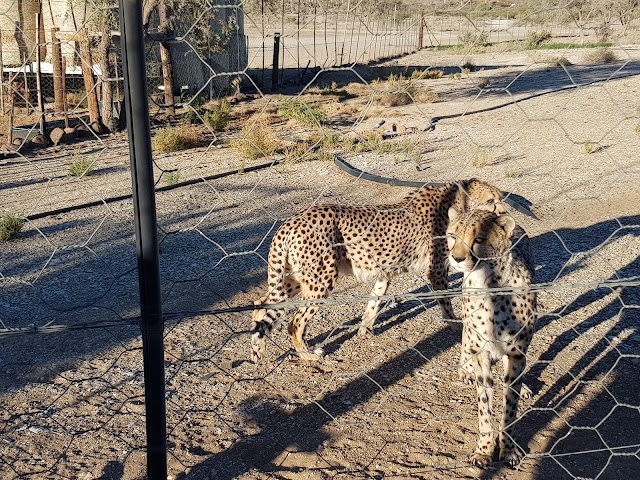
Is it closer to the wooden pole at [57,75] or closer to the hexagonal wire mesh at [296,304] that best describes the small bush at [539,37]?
the hexagonal wire mesh at [296,304]

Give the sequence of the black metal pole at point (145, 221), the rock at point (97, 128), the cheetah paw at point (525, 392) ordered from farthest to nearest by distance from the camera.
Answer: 1. the rock at point (97, 128)
2. the cheetah paw at point (525, 392)
3. the black metal pole at point (145, 221)

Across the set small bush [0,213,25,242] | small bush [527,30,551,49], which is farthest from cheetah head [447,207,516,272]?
small bush [0,213,25,242]

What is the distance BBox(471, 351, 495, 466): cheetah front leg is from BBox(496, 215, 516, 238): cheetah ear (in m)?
0.55

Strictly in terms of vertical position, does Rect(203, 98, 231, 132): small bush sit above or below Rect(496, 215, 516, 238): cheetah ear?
below

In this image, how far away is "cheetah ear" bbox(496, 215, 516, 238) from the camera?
122 inches

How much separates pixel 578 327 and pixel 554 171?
4.16 m

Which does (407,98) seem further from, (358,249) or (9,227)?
(358,249)

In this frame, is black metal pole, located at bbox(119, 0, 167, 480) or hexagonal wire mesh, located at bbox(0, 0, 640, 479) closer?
black metal pole, located at bbox(119, 0, 167, 480)

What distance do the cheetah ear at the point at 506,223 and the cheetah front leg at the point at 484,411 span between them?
554 millimetres

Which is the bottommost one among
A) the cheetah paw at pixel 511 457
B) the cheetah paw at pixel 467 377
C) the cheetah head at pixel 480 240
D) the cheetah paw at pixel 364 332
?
the cheetah paw at pixel 364 332

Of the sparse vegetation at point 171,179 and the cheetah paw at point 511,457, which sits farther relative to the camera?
the sparse vegetation at point 171,179

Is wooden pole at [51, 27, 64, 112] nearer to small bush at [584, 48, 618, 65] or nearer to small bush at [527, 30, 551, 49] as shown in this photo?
small bush at [527, 30, 551, 49]

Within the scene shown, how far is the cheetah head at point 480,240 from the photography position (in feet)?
10.1

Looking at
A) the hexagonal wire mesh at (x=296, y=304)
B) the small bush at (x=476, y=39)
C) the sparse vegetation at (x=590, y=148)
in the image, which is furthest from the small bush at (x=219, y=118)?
the small bush at (x=476, y=39)
